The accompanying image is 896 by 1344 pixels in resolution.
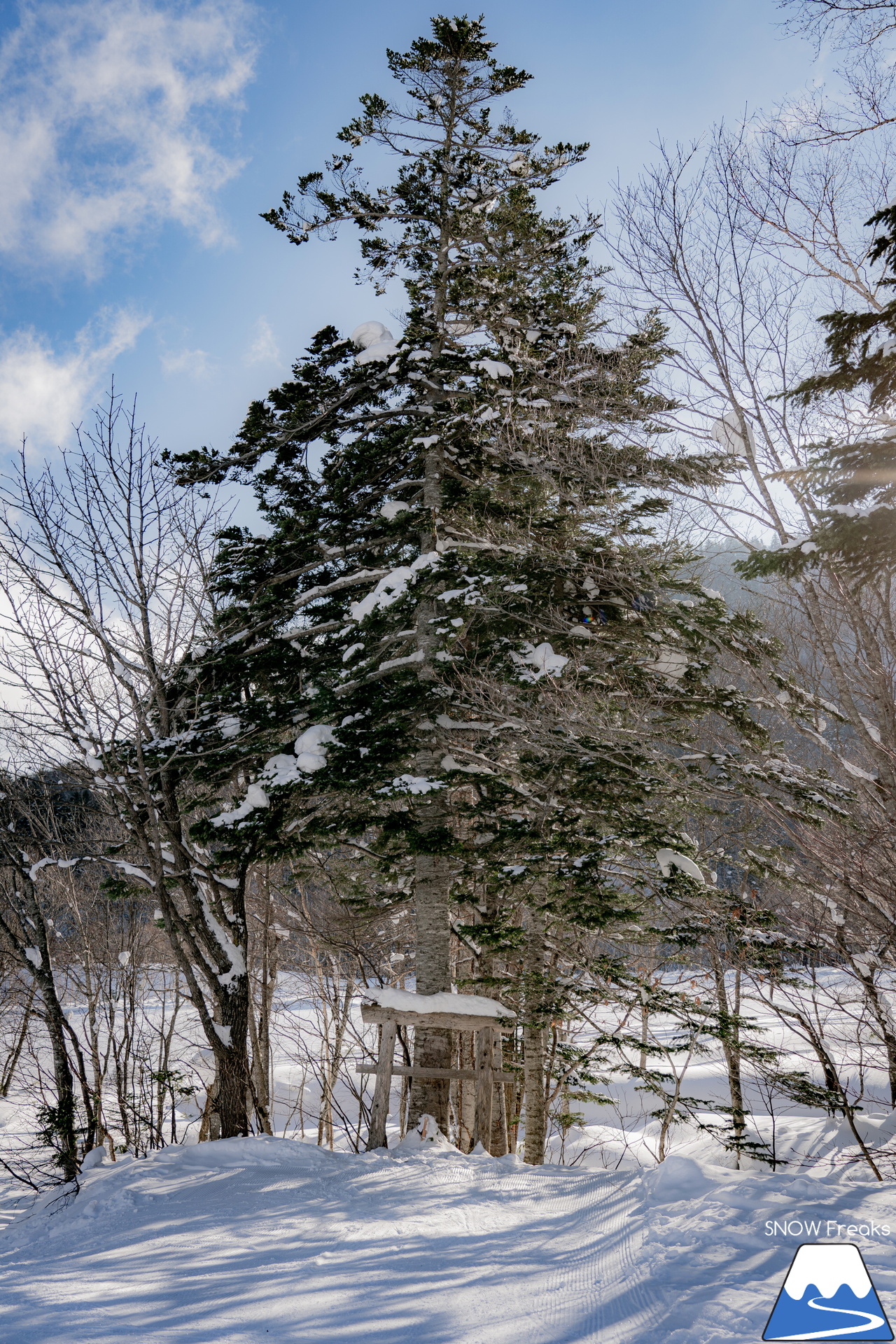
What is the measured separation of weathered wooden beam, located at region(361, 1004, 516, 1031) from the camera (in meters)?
7.95

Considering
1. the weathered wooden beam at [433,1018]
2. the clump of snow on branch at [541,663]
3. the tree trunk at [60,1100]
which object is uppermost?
the clump of snow on branch at [541,663]

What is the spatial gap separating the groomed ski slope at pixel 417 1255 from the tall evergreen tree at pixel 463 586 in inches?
120

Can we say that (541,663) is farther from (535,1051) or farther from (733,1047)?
(535,1051)

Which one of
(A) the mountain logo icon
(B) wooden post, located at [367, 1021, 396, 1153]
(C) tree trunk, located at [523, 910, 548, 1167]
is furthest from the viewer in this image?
(C) tree trunk, located at [523, 910, 548, 1167]

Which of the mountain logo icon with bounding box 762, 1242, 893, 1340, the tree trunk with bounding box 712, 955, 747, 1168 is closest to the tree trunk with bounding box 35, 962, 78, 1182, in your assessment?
the tree trunk with bounding box 712, 955, 747, 1168

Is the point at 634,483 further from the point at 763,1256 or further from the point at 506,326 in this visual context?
the point at 763,1256

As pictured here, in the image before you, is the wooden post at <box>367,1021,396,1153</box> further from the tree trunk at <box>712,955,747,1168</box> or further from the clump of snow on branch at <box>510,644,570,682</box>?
the clump of snow on branch at <box>510,644,570,682</box>

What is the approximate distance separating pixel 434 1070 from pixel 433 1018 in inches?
36.1

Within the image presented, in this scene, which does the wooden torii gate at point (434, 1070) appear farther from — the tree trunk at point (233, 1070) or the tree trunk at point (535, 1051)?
the tree trunk at point (233, 1070)

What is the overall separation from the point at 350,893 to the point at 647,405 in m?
10.0

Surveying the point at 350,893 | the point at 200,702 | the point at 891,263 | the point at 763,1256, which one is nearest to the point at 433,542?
the point at 200,702

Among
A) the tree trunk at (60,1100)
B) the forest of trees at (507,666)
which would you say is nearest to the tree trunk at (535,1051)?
the forest of trees at (507,666)

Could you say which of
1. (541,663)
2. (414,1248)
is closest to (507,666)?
(541,663)

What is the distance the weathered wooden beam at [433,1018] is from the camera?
26.1ft
